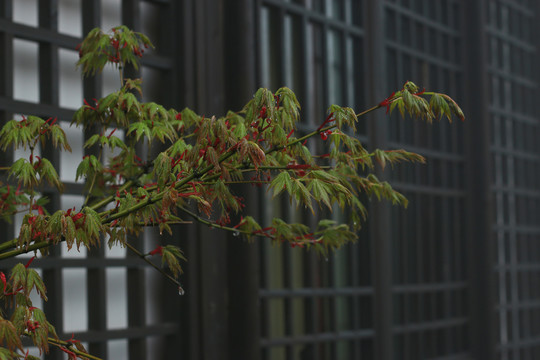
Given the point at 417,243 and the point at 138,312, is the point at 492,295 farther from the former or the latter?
the point at 138,312

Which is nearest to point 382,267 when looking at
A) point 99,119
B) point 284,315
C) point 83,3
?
point 284,315

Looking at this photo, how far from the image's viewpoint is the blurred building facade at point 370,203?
11.4 feet

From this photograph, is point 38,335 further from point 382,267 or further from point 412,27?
point 412,27

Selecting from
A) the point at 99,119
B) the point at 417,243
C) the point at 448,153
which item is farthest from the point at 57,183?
the point at 448,153

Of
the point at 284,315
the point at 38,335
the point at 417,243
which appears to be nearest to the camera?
the point at 38,335

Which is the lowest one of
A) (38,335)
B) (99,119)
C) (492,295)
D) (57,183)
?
(492,295)

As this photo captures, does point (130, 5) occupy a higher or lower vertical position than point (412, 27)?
lower

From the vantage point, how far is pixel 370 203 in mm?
5242

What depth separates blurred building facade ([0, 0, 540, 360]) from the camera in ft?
11.4

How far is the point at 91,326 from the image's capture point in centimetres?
346

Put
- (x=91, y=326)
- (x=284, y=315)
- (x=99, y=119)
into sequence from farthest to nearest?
(x=284, y=315) → (x=91, y=326) → (x=99, y=119)

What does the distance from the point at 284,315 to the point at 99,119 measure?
2.37 metres

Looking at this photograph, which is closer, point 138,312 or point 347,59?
point 138,312

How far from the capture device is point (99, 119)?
2.43 meters
